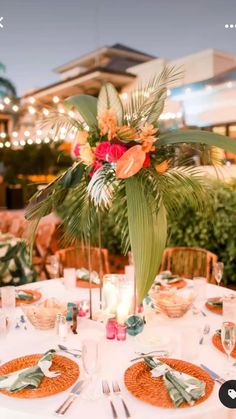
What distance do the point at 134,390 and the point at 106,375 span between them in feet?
0.53

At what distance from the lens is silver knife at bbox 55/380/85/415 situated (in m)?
1.23

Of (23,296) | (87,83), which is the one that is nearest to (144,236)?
(23,296)

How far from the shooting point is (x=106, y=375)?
1.45m

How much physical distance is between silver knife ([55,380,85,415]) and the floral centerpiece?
530 mm

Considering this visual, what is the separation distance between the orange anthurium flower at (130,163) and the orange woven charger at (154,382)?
730 millimetres

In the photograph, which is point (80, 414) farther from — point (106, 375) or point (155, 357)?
point (155, 357)

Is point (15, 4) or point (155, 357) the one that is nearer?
point (155, 357)

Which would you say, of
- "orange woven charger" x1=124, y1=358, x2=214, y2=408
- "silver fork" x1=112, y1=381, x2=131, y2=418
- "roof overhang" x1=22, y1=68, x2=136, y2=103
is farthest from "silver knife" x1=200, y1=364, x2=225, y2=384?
"roof overhang" x1=22, y1=68, x2=136, y2=103

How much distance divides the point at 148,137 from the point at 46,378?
3.28ft

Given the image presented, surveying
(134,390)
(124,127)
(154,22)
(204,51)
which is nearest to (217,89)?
(204,51)

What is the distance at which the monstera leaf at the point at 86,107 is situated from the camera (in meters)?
1.73

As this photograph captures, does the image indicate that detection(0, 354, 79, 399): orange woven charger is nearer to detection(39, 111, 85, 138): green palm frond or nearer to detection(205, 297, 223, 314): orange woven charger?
detection(205, 297, 223, 314): orange woven charger

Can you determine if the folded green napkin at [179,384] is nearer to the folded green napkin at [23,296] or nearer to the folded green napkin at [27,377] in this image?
the folded green napkin at [27,377]

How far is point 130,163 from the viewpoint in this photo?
59.0 inches
